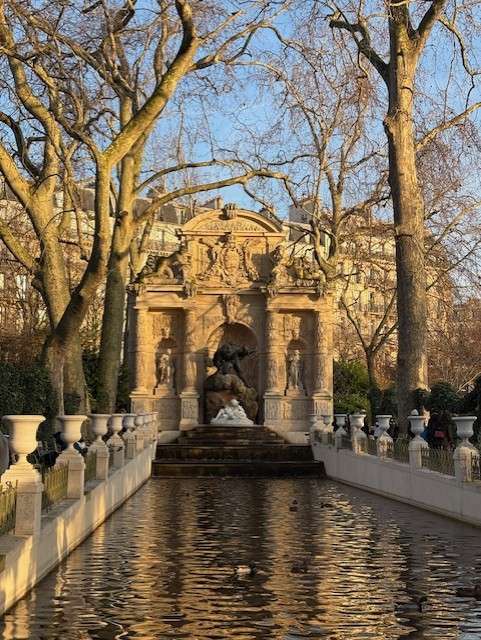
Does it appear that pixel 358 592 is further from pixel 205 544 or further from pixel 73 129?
pixel 73 129

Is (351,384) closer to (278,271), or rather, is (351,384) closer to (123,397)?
(123,397)

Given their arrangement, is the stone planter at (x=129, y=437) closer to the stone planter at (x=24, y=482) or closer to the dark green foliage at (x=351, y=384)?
the stone planter at (x=24, y=482)

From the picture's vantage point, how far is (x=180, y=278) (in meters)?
39.7

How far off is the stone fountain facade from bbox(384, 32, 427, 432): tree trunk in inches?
555

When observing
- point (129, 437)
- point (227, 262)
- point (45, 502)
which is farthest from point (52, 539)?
point (227, 262)

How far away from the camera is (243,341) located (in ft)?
135

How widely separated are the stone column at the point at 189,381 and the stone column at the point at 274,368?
2295 mm

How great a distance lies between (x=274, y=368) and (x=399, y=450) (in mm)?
17132

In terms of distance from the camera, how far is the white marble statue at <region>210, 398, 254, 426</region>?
37.1m

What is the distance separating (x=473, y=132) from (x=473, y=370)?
3106 cm

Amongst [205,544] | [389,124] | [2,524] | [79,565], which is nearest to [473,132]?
[389,124]

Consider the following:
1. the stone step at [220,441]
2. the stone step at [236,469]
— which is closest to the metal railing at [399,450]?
the stone step at [236,469]

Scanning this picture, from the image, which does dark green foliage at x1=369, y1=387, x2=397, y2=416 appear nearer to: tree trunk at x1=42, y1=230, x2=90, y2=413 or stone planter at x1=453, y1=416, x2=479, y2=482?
tree trunk at x1=42, y1=230, x2=90, y2=413

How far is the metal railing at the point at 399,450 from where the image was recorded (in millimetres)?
21617
